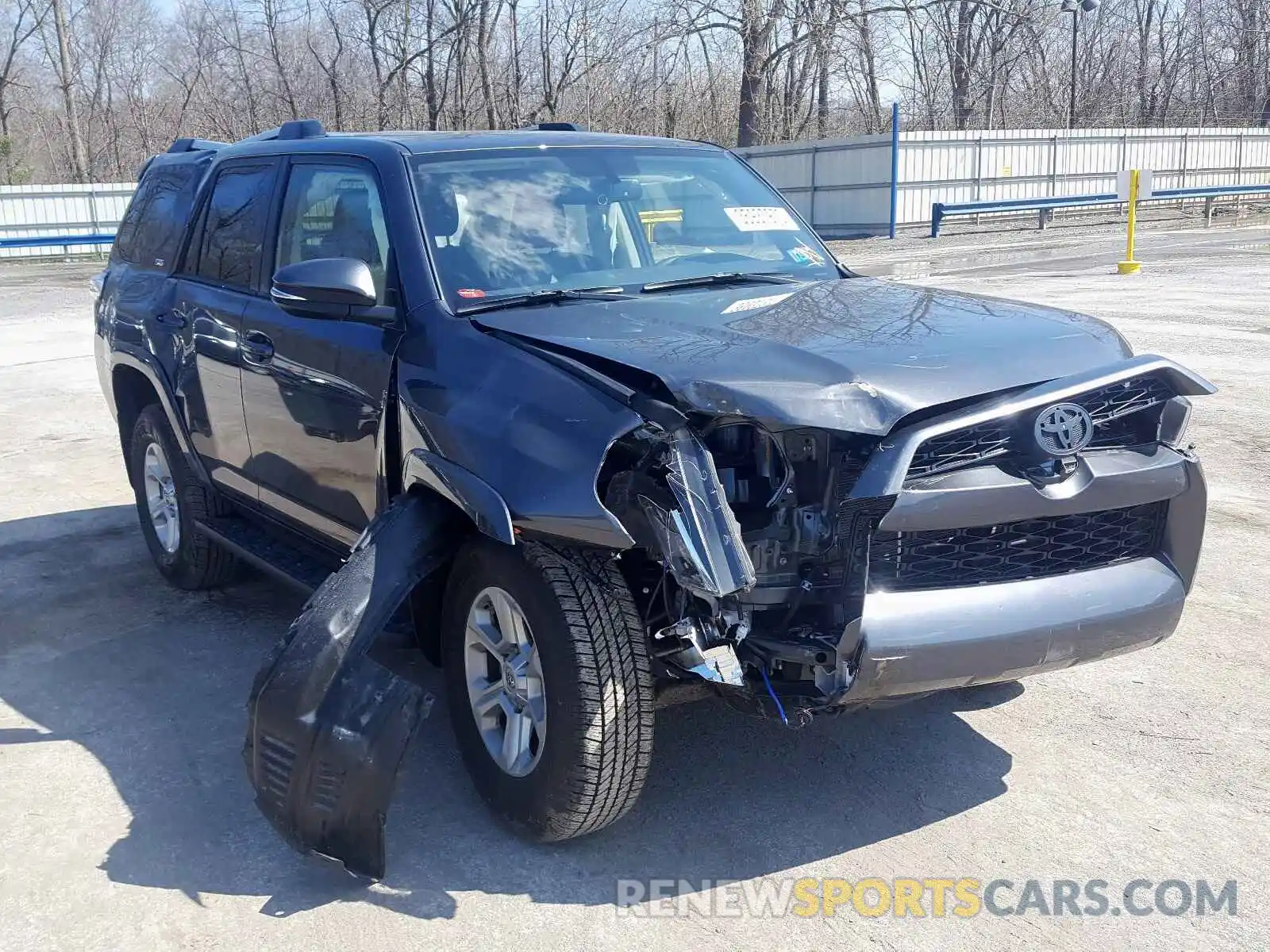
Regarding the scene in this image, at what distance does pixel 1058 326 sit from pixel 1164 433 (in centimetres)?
44

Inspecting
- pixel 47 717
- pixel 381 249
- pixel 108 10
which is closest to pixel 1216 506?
pixel 381 249

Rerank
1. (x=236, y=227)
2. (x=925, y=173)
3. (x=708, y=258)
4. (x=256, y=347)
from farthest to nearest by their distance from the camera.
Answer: (x=925, y=173) < (x=236, y=227) < (x=256, y=347) < (x=708, y=258)

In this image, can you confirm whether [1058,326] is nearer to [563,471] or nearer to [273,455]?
[563,471]

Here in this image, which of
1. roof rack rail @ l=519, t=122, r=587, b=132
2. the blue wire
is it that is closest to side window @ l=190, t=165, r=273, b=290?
roof rack rail @ l=519, t=122, r=587, b=132

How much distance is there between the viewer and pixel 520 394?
10.9ft

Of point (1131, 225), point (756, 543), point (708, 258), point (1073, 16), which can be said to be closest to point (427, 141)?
point (708, 258)

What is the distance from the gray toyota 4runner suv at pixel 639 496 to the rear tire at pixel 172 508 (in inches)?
57.2

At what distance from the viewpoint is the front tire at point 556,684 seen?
3.19 metres

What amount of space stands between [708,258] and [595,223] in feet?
1.44

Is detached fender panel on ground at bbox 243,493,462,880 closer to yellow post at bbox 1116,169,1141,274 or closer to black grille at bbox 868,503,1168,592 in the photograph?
black grille at bbox 868,503,1168,592

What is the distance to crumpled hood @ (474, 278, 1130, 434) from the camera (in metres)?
3.03

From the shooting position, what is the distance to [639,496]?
309 cm

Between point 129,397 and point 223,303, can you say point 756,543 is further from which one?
point 129,397

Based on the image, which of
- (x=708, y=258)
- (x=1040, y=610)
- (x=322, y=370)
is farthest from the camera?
(x=708, y=258)
